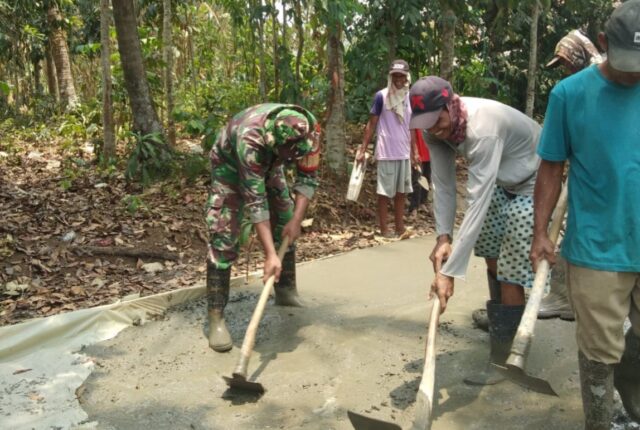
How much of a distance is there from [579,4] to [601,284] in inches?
245

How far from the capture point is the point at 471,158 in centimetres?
289

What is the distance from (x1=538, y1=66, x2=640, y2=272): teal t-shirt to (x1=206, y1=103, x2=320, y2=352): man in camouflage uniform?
5.31ft

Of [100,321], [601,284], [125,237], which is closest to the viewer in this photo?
[601,284]

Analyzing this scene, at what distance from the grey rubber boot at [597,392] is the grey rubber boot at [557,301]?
4.88 feet

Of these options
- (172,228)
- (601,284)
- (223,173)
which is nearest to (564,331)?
(601,284)

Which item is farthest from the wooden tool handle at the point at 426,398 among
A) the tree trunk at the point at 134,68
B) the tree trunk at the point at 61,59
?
the tree trunk at the point at 61,59

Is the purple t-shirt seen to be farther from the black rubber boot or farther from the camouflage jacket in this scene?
the camouflage jacket

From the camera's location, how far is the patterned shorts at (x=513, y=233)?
3.08 meters

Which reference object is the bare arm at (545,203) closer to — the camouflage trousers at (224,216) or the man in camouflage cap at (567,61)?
the man in camouflage cap at (567,61)

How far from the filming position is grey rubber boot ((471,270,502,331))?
3.59 meters

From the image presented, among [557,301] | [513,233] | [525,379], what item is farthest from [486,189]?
[557,301]

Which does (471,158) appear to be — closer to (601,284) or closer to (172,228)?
(601,284)

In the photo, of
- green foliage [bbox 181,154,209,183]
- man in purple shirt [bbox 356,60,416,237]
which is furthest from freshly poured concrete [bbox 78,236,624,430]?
green foliage [bbox 181,154,209,183]

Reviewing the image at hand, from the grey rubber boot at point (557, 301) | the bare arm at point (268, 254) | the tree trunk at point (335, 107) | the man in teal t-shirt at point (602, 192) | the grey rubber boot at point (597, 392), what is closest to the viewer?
the man in teal t-shirt at point (602, 192)
